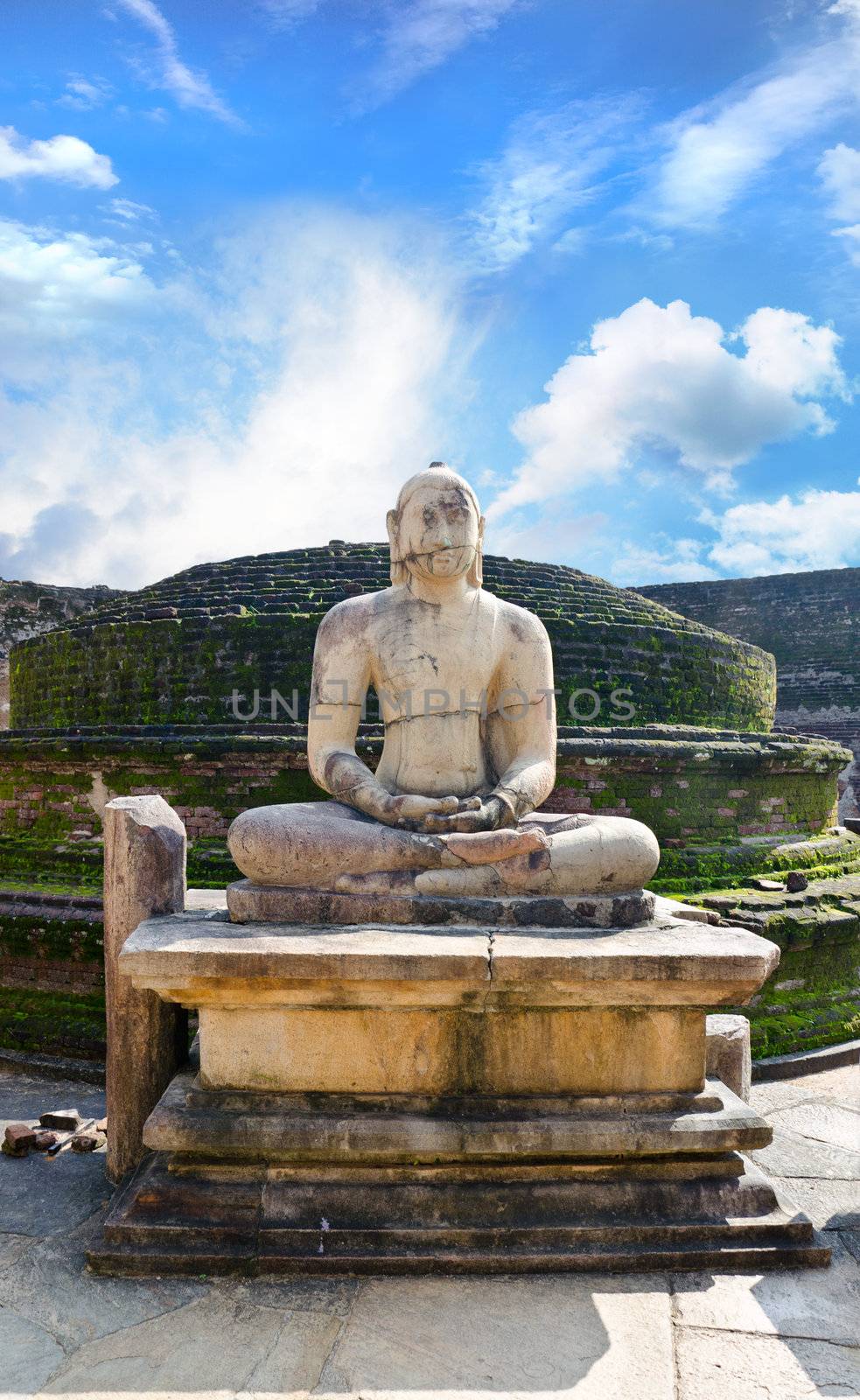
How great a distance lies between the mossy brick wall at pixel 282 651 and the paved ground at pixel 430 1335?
17.3ft

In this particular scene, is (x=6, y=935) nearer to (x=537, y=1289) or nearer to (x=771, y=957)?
(x=537, y=1289)

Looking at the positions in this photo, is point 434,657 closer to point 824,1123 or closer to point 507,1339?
point 507,1339

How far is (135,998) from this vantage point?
2781 millimetres

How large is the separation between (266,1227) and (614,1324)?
2.92 feet

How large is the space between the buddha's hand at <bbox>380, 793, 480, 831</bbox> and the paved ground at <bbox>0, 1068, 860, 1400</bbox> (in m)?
1.25

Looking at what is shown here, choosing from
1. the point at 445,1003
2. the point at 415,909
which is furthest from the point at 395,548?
the point at 445,1003

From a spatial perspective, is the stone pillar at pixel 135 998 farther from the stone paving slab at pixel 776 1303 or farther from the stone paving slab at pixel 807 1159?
the stone paving slab at pixel 807 1159

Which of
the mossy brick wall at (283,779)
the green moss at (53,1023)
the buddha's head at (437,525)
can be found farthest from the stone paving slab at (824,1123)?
the green moss at (53,1023)

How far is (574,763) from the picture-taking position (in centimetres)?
595

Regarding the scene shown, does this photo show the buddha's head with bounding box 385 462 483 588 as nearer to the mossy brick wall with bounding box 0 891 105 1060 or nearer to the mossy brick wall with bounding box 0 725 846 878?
the mossy brick wall with bounding box 0 725 846 878

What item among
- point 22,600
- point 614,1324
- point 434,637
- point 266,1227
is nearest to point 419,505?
point 434,637

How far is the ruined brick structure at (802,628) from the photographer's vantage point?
57.9ft

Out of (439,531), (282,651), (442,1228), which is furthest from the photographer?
(282,651)

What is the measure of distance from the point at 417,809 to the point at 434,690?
1.61ft
